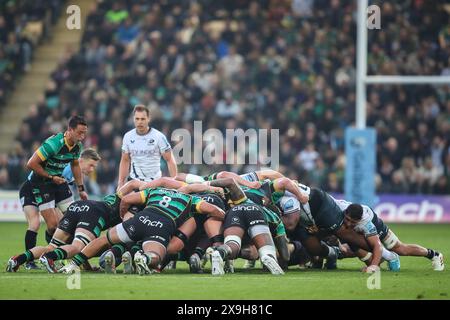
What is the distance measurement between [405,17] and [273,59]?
3383 mm

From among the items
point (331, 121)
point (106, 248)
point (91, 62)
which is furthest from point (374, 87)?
A: point (106, 248)

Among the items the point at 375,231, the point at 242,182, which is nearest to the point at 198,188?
the point at 242,182

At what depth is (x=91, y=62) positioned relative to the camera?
1129 inches

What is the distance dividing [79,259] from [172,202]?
50.3 inches

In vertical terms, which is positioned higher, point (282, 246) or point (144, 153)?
point (144, 153)

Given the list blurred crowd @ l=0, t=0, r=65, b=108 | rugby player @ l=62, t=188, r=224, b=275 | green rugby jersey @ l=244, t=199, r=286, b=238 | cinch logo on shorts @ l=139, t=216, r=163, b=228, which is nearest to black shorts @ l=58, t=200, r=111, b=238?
rugby player @ l=62, t=188, r=224, b=275

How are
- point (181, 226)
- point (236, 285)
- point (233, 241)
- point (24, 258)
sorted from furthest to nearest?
point (181, 226) < point (24, 258) < point (233, 241) < point (236, 285)

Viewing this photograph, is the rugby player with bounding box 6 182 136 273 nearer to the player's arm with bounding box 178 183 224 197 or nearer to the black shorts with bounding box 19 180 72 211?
the player's arm with bounding box 178 183 224 197

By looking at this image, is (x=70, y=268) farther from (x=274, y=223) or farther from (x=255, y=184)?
(x=255, y=184)

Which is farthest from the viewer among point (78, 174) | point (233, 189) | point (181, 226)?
point (78, 174)

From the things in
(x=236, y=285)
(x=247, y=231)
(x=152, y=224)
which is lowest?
(x=236, y=285)

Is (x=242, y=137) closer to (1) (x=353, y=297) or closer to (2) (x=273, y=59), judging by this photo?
(2) (x=273, y=59)

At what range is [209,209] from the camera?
13.3 meters

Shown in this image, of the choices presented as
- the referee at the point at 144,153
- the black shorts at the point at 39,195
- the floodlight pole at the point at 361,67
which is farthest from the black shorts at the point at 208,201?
the floodlight pole at the point at 361,67
